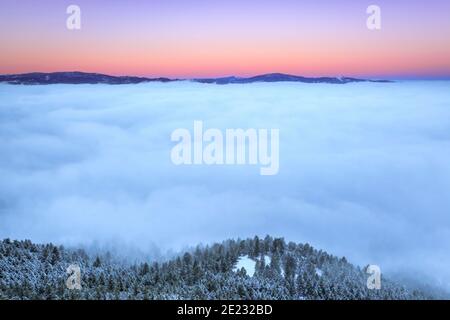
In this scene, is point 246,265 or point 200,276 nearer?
point 200,276

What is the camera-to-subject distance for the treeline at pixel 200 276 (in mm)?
5223

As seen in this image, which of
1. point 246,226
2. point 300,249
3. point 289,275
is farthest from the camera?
point 246,226

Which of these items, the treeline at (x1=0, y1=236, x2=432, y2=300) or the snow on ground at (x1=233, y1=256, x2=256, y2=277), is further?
the snow on ground at (x1=233, y1=256, x2=256, y2=277)

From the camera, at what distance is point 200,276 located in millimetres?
6621

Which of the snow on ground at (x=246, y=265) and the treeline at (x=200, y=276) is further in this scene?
the snow on ground at (x=246, y=265)

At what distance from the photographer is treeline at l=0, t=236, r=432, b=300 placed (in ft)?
17.1

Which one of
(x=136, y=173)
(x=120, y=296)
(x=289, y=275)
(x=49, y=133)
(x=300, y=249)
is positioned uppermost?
(x=49, y=133)

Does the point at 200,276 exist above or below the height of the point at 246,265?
above
